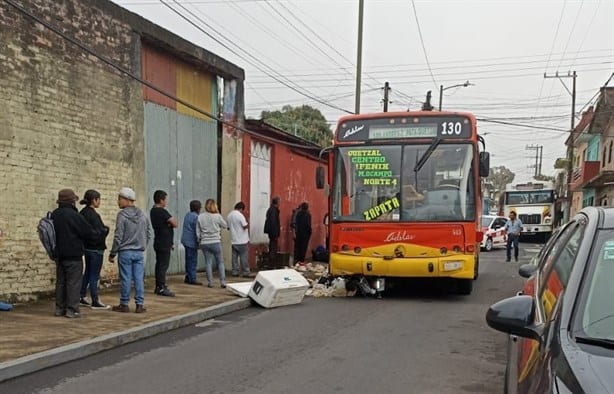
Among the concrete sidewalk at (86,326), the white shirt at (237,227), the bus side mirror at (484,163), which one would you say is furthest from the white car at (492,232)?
the concrete sidewalk at (86,326)

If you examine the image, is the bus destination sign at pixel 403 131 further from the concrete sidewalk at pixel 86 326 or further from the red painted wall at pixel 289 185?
the red painted wall at pixel 289 185

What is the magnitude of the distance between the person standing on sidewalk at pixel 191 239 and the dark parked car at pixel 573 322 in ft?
29.5

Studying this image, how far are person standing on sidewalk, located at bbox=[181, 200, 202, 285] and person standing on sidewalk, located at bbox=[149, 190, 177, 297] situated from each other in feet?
4.84

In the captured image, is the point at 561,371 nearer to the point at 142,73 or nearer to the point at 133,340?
the point at 133,340

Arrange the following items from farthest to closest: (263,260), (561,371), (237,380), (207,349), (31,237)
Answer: (263,260) → (31,237) → (207,349) → (237,380) → (561,371)

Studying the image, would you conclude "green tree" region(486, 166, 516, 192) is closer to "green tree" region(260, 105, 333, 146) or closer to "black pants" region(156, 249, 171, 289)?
"green tree" region(260, 105, 333, 146)

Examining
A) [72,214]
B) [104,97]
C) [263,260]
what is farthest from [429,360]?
[263,260]

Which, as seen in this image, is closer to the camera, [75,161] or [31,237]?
[31,237]

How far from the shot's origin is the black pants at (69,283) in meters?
8.10

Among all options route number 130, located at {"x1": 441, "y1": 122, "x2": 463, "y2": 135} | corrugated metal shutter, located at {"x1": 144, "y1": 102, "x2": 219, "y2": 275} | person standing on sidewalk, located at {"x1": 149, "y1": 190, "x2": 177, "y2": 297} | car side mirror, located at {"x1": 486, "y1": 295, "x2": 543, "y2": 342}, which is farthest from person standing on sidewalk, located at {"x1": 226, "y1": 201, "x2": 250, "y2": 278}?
car side mirror, located at {"x1": 486, "y1": 295, "x2": 543, "y2": 342}

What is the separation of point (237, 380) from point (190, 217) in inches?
256

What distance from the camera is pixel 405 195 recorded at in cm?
1098

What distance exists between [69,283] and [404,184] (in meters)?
5.82

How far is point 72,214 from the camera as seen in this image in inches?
321
